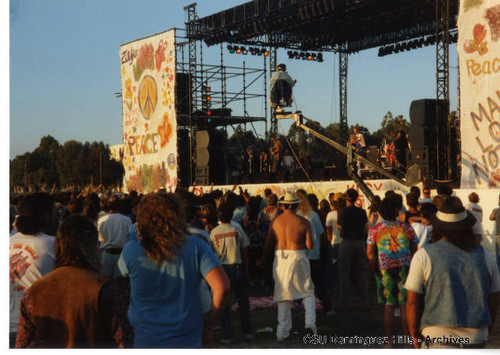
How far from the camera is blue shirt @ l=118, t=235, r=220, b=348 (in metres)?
3.19

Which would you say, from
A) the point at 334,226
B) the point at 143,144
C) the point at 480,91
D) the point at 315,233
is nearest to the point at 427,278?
the point at 315,233

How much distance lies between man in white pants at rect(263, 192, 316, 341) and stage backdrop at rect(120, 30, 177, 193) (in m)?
13.5

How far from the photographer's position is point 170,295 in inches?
126

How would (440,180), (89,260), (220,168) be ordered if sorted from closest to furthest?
(89,260) < (440,180) < (220,168)

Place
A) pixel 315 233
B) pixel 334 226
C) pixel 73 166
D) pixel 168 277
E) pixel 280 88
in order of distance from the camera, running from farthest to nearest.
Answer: pixel 73 166 → pixel 280 88 → pixel 334 226 → pixel 315 233 → pixel 168 277

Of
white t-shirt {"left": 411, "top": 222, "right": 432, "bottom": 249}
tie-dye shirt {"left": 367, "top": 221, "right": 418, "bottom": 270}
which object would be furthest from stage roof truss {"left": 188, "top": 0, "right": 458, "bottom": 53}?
tie-dye shirt {"left": 367, "top": 221, "right": 418, "bottom": 270}

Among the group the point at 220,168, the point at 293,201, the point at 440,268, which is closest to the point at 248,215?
the point at 293,201

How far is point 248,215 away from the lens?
30.3 feet

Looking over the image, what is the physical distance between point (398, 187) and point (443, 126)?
1625mm

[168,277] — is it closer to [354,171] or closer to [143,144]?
[354,171]

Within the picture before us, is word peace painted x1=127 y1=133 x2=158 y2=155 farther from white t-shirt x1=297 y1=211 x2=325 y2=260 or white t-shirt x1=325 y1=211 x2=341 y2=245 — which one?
white t-shirt x1=297 y1=211 x2=325 y2=260

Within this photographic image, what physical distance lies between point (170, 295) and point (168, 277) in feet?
0.32

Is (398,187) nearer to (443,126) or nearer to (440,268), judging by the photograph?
(443,126)

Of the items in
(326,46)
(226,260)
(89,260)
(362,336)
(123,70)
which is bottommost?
(362,336)
